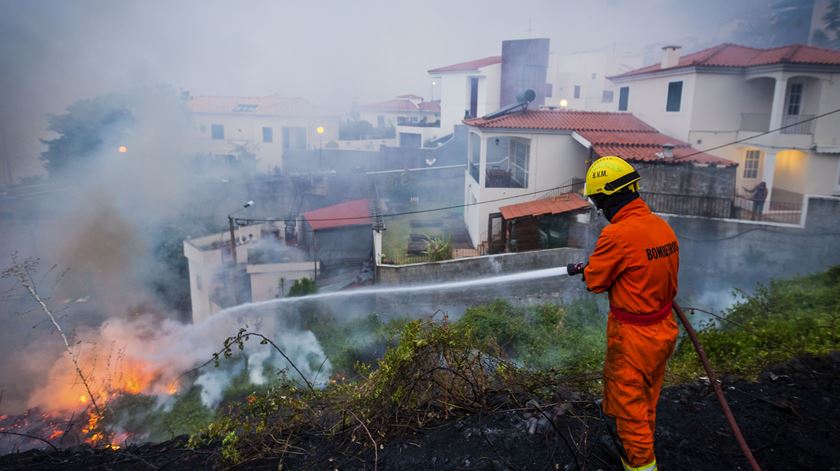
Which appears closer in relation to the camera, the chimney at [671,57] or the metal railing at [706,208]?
the metal railing at [706,208]

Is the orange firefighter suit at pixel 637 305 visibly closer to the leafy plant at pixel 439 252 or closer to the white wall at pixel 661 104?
the leafy plant at pixel 439 252

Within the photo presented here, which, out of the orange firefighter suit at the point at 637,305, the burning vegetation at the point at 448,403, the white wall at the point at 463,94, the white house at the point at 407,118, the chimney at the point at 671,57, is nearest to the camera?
the orange firefighter suit at the point at 637,305

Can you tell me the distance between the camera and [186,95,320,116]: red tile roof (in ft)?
137

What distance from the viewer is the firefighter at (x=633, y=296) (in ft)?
9.82

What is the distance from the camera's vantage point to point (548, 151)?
58.0ft

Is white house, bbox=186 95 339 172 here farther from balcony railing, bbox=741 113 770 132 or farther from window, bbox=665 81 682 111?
balcony railing, bbox=741 113 770 132

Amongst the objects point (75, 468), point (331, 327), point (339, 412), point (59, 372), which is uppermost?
point (339, 412)

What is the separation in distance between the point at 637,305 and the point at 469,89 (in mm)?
31413

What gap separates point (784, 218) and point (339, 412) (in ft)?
51.9

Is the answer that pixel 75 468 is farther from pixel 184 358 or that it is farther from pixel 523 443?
pixel 184 358

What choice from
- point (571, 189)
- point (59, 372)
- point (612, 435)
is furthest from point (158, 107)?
point (612, 435)

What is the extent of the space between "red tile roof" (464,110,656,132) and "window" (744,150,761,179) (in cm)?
356

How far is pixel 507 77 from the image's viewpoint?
30.8m

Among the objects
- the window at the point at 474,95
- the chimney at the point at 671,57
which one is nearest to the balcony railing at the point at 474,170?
the chimney at the point at 671,57
